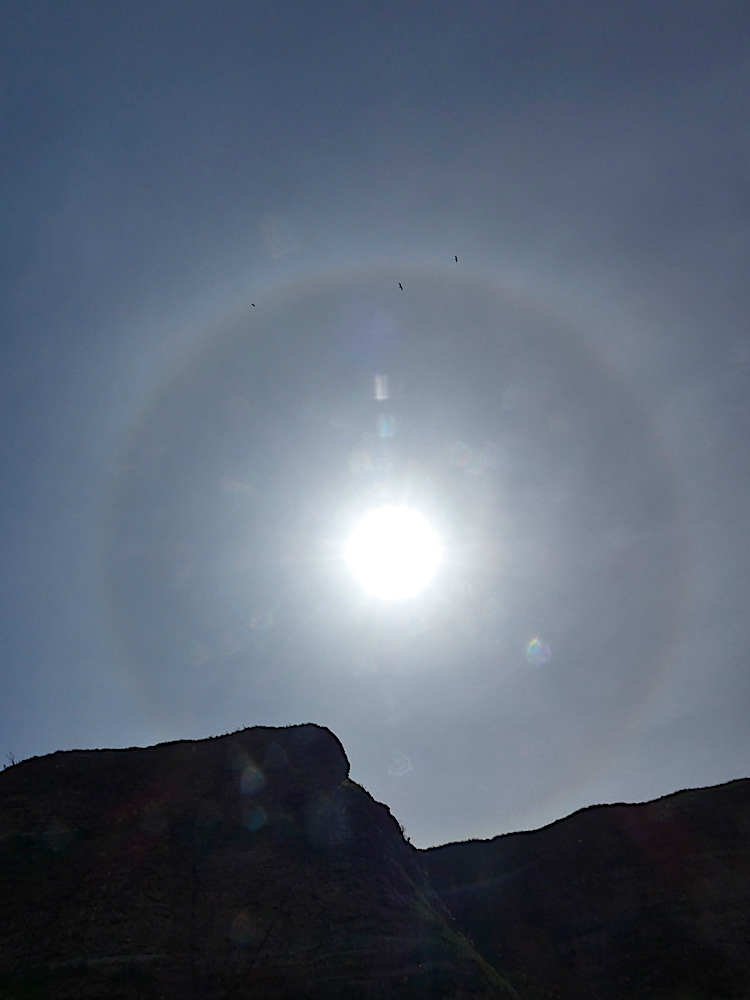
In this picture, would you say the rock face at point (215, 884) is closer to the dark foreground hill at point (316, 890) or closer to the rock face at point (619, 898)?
the dark foreground hill at point (316, 890)

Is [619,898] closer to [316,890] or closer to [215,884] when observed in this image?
[316,890]

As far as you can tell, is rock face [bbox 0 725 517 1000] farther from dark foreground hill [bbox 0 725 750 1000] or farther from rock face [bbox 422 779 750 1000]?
rock face [bbox 422 779 750 1000]

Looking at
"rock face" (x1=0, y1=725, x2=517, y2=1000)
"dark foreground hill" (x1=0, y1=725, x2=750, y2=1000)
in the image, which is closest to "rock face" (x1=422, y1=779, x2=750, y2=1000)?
"dark foreground hill" (x1=0, y1=725, x2=750, y2=1000)

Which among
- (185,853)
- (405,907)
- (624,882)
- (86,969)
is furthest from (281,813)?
(624,882)

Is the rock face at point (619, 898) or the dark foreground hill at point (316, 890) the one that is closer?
the dark foreground hill at point (316, 890)

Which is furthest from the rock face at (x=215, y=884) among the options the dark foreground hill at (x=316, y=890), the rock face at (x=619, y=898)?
the rock face at (x=619, y=898)

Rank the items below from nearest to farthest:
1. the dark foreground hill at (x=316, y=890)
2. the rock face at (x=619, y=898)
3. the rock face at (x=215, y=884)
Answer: the rock face at (x=215, y=884)
the dark foreground hill at (x=316, y=890)
the rock face at (x=619, y=898)

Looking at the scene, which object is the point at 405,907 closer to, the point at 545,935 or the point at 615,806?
the point at 545,935

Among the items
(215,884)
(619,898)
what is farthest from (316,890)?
(619,898)
